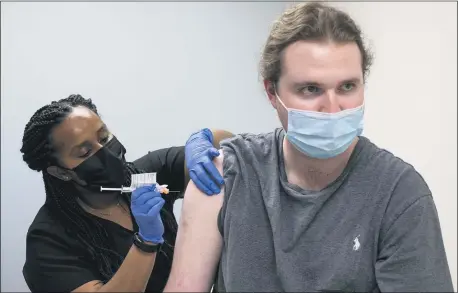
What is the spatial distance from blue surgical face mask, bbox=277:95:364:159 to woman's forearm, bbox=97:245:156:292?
428 mm

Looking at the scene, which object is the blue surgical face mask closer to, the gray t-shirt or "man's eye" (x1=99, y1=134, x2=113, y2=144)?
the gray t-shirt

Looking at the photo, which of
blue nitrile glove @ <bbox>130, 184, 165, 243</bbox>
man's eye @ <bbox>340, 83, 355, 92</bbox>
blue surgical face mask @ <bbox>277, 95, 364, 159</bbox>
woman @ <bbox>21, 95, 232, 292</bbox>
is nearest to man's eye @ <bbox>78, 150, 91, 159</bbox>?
woman @ <bbox>21, 95, 232, 292</bbox>

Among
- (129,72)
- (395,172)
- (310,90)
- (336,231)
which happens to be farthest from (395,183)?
(129,72)

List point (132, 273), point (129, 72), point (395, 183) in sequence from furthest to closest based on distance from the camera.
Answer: point (129, 72), point (395, 183), point (132, 273)

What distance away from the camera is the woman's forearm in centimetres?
95

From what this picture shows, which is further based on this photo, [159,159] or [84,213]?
[159,159]

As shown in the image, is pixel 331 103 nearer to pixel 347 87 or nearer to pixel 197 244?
pixel 347 87

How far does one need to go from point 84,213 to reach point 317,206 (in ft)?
1.71

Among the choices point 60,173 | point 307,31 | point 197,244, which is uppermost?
point 307,31

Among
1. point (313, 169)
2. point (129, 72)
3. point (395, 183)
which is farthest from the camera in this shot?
point (129, 72)

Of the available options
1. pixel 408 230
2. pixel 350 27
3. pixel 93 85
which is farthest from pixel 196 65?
pixel 408 230

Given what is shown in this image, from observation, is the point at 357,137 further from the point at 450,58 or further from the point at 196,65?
the point at 450,58

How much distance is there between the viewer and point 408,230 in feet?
3.27

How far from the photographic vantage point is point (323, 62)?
1.03m
